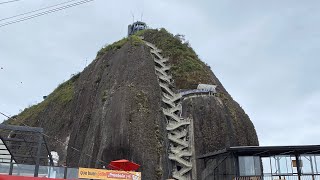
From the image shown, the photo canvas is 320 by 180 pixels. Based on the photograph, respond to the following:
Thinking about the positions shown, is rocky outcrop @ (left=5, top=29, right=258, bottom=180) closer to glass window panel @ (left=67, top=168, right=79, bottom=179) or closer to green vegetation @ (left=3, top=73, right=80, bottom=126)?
green vegetation @ (left=3, top=73, right=80, bottom=126)

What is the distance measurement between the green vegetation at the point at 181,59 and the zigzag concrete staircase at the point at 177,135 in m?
3.16

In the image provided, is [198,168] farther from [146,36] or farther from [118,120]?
[146,36]

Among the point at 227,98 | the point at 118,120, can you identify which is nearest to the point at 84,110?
the point at 118,120

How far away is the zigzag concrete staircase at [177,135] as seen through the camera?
47.4 metres

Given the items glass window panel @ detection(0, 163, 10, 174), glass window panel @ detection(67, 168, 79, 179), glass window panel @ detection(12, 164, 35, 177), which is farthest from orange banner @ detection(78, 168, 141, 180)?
glass window panel @ detection(0, 163, 10, 174)

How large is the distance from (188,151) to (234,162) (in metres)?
19.7

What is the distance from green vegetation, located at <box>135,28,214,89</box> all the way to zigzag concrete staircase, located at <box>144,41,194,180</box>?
10.4ft

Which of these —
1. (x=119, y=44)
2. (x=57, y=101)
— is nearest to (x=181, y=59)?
(x=119, y=44)

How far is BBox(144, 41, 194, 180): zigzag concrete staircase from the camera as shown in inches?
1865

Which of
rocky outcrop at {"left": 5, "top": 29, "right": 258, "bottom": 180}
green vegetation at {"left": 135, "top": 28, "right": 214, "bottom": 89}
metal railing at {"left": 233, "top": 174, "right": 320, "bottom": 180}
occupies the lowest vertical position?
metal railing at {"left": 233, "top": 174, "right": 320, "bottom": 180}

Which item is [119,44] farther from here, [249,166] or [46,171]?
[46,171]

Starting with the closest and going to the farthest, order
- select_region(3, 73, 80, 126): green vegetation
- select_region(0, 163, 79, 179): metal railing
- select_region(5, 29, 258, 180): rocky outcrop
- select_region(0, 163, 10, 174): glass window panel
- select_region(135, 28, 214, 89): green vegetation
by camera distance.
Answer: select_region(0, 163, 10, 174): glass window panel
select_region(0, 163, 79, 179): metal railing
select_region(5, 29, 258, 180): rocky outcrop
select_region(135, 28, 214, 89): green vegetation
select_region(3, 73, 80, 126): green vegetation

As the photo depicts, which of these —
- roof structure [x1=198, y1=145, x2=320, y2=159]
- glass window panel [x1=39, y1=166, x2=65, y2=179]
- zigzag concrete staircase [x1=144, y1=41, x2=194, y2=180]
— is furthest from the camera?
zigzag concrete staircase [x1=144, y1=41, x2=194, y2=180]

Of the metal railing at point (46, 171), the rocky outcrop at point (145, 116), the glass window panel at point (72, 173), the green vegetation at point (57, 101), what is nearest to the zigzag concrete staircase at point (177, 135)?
the rocky outcrop at point (145, 116)
